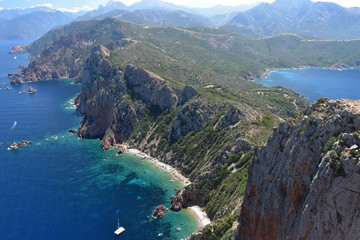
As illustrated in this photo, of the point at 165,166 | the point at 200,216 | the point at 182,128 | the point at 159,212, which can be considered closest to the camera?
the point at 200,216

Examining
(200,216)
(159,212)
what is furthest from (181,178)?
(200,216)

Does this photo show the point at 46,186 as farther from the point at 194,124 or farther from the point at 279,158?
the point at 279,158

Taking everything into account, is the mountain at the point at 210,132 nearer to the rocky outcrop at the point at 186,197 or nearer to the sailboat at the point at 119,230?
the rocky outcrop at the point at 186,197

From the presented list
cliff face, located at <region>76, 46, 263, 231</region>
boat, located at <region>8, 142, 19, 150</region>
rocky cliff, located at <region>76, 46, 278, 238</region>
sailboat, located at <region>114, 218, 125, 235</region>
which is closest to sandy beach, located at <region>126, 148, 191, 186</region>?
rocky cliff, located at <region>76, 46, 278, 238</region>

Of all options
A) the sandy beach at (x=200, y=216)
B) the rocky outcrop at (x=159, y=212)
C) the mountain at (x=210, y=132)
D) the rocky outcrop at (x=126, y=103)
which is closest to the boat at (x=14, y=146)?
the rocky outcrop at (x=126, y=103)

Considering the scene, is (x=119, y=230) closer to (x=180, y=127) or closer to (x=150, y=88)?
(x=180, y=127)

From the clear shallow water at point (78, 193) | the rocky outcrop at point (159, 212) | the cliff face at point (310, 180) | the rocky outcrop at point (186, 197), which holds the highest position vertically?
the cliff face at point (310, 180)
